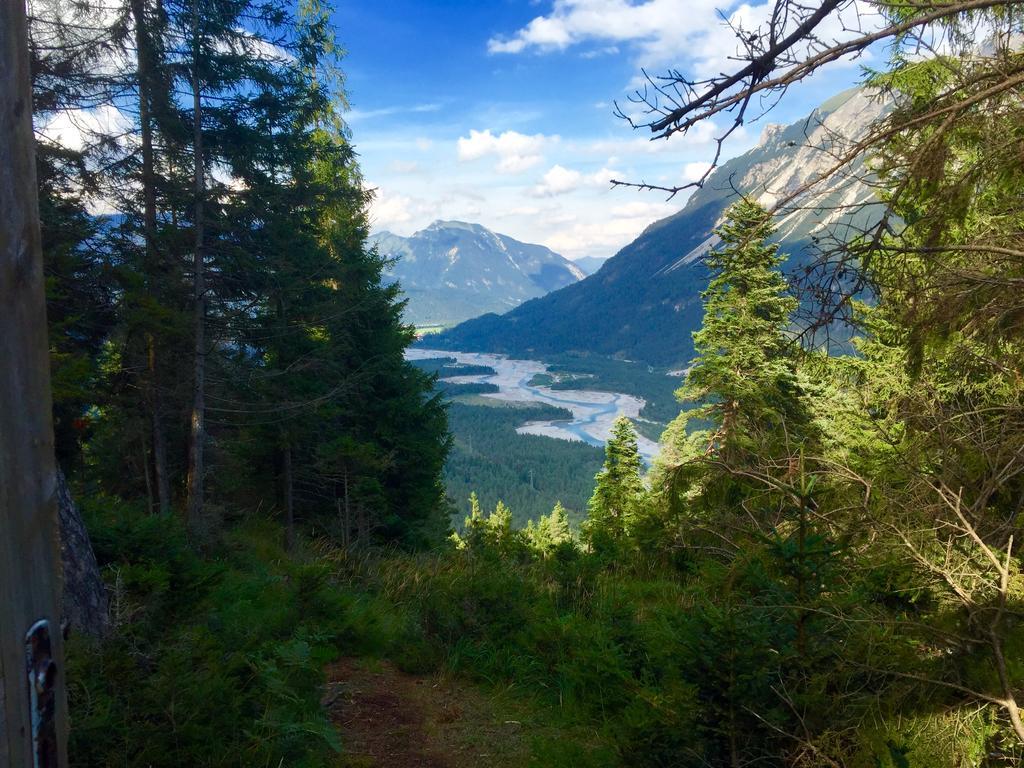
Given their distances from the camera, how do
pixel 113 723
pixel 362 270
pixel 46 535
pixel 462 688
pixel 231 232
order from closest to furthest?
pixel 46 535 < pixel 113 723 < pixel 462 688 < pixel 231 232 < pixel 362 270

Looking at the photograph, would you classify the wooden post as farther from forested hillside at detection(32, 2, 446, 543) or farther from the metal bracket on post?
forested hillside at detection(32, 2, 446, 543)

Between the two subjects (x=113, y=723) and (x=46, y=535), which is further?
(x=113, y=723)

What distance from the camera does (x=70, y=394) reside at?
6715mm

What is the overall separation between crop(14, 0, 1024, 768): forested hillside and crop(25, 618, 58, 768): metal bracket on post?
23 millimetres

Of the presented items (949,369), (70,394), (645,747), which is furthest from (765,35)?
(70,394)

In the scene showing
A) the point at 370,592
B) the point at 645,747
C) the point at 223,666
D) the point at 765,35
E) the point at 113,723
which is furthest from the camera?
the point at 370,592

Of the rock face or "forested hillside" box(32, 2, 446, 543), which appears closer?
the rock face

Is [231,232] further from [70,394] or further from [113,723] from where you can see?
[113,723]

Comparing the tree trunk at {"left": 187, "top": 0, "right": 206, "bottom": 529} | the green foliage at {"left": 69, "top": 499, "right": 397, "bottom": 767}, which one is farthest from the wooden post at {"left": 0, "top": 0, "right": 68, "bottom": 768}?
the tree trunk at {"left": 187, "top": 0, "right": 206, "bottom": 529}

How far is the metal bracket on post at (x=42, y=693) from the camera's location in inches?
37.0

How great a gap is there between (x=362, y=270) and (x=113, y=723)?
45.2 feet

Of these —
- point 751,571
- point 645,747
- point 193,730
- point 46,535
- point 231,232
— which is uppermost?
point 231,232

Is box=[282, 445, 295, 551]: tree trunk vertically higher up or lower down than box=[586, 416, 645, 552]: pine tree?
higher up

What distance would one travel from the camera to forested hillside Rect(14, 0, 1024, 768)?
2443mm
